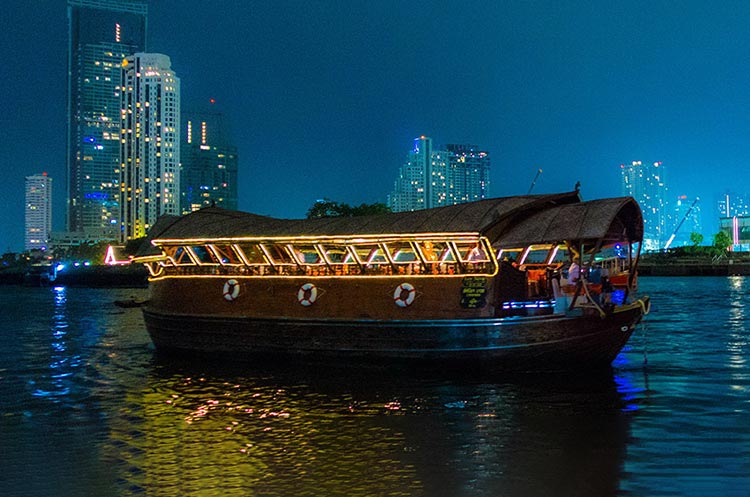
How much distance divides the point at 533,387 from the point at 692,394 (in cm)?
288

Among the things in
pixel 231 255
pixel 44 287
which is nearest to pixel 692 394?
pixel 231 255

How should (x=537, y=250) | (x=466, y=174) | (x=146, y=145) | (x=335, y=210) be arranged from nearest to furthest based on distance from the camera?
(x=537, y=250), (x=335, y=210), (x=146, y=145), (x=466, y=174)

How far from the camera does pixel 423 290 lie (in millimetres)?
14961

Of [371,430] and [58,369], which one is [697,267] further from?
[371,430]

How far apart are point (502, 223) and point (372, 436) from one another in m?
6.13

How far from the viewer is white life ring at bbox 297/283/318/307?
1609 cm

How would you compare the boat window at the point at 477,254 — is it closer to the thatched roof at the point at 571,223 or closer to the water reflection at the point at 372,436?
the thatched roof at the point at 571,223

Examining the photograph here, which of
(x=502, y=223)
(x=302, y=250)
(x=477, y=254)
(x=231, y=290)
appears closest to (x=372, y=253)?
(x=302, y=250)

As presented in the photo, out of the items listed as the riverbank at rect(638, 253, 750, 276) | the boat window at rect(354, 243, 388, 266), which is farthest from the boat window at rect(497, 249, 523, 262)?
the riverbank at rect(638, 253, 750, 276)

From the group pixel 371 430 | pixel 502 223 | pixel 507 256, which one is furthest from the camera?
pixel 507 256

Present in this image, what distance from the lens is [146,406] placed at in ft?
42.8

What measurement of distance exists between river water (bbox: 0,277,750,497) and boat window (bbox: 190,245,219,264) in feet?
8.68

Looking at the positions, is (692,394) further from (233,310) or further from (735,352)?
(233,310)

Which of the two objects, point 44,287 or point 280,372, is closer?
point 280,372
